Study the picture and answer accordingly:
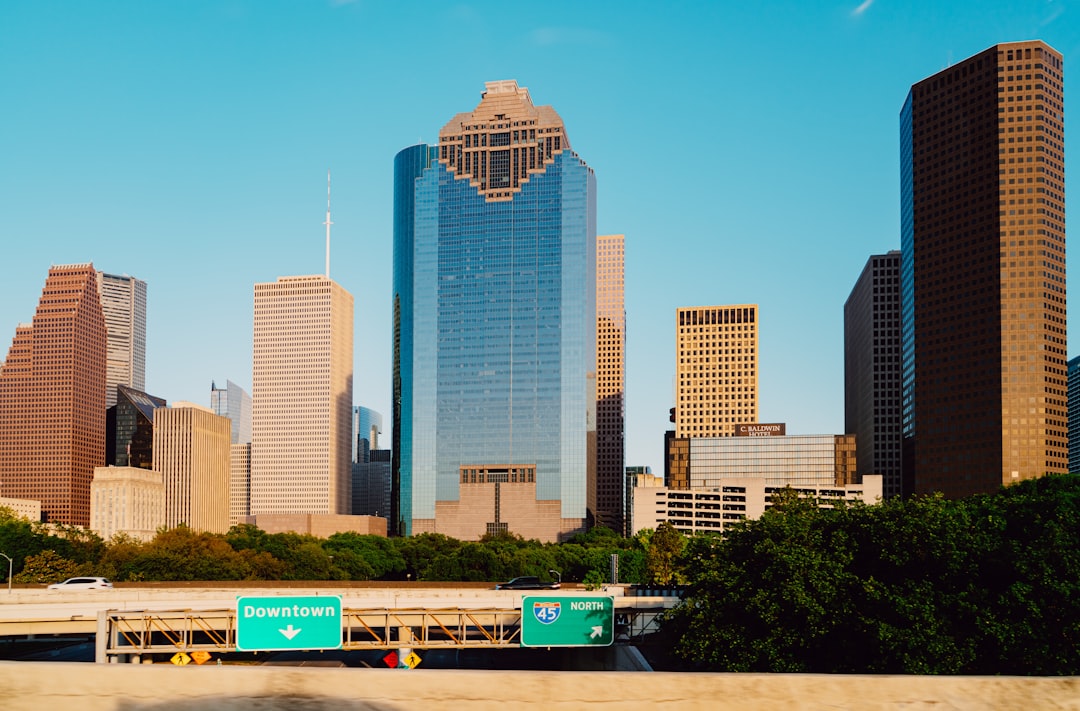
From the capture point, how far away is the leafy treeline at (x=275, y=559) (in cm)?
11981

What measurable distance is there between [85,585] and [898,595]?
6514 cm

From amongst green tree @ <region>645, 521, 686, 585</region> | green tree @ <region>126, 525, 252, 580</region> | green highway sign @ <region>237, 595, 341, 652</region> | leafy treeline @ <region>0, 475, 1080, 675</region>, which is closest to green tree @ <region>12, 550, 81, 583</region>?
green tree @ <region>126, 525, 252, 580</region>

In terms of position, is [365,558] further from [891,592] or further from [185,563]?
[891,592]

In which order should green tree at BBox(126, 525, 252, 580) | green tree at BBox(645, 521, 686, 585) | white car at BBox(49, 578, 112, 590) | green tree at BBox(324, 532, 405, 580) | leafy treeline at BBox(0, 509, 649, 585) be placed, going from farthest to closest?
green tree at BBox(324, 532, 405, 580) < green tree at BBox(645, 521, 686, 585) < leafy treeline at BBox(0, 509, 649, 585) < green tree at BBox(126, 525, 252, 580) < white car at BBox(49, 578, 112, 590)

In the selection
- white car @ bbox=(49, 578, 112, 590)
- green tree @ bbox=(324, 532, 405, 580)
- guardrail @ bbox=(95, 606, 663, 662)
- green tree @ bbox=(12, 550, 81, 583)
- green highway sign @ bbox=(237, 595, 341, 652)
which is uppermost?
green highway sign @ bbox=(237, 595, 341, 652)

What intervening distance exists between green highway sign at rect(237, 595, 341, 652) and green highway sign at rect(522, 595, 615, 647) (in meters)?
9.16

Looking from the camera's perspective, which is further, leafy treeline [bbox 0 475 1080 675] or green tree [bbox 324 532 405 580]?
green tree [bbox 324 532 405 580]

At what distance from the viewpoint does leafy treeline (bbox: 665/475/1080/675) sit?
1586 inches

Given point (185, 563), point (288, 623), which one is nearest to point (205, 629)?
point (288, 623)

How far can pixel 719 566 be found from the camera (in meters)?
50.4

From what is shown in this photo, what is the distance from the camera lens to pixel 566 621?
48031mm

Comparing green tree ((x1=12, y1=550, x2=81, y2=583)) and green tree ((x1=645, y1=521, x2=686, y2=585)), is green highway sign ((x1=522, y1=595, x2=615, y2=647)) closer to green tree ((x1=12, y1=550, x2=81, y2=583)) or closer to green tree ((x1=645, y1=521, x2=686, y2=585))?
green tree ((x1=645, y1=521, x2=686, y2=585))

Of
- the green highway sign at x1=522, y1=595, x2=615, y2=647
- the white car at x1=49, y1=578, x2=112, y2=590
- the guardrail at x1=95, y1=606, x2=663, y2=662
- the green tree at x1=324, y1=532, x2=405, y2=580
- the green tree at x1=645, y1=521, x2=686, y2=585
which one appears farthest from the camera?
the green tree at x1=324, y1=532, x2=405, y2=580

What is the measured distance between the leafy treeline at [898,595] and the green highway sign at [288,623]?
16.1m
